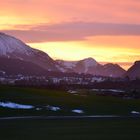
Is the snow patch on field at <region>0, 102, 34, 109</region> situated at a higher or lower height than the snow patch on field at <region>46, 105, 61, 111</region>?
higher

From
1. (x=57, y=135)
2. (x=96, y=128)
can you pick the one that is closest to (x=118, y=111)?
(x=96, y=128)

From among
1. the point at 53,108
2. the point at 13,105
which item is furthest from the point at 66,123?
the point at 13,105

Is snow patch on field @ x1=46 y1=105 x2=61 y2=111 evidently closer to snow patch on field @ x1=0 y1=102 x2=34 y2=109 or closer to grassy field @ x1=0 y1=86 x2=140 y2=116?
grassy field @ x1=0 y1=86 x2=140 y2=116

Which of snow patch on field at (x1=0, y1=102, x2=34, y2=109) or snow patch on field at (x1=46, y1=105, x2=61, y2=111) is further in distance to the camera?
snow patch on field at (x1=0, y1=102, x2=34, y2=109)

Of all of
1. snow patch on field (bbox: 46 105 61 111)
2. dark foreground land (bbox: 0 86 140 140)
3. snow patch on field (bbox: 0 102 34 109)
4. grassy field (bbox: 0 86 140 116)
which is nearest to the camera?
dark foreground land (bbox: 0 86 140 140)

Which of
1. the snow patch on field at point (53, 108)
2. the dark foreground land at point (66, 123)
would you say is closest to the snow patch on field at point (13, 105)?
the dark foreground land at point (66, 123)

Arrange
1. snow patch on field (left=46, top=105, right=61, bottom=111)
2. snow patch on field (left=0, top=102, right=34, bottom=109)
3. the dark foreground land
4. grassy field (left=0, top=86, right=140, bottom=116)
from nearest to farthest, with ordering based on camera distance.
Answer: the dark foreground land < grassy field (left=0, top=86, right=140, bottom=116) < snow patch on field (left=46, top=105, right=61, bottom=111) < snow patch on field (left=0, top=102, right=34, bottom=109)

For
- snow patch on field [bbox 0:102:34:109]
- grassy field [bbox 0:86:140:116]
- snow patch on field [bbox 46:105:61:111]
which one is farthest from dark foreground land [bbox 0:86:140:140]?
snow patch on field [bbox 0:102:34:109]

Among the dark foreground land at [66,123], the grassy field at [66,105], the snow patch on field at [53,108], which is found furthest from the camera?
the snow patch on field at [53,108]

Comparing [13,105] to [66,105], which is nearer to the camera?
[13,105]

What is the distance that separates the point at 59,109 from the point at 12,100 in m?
10.5

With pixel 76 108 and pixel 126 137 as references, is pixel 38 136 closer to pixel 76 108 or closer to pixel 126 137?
pixel 126 137

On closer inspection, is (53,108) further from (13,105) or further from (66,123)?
(66,123)

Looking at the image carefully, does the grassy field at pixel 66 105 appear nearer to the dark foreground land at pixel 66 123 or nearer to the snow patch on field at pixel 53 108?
the dark foreground land at pixel 66 123
